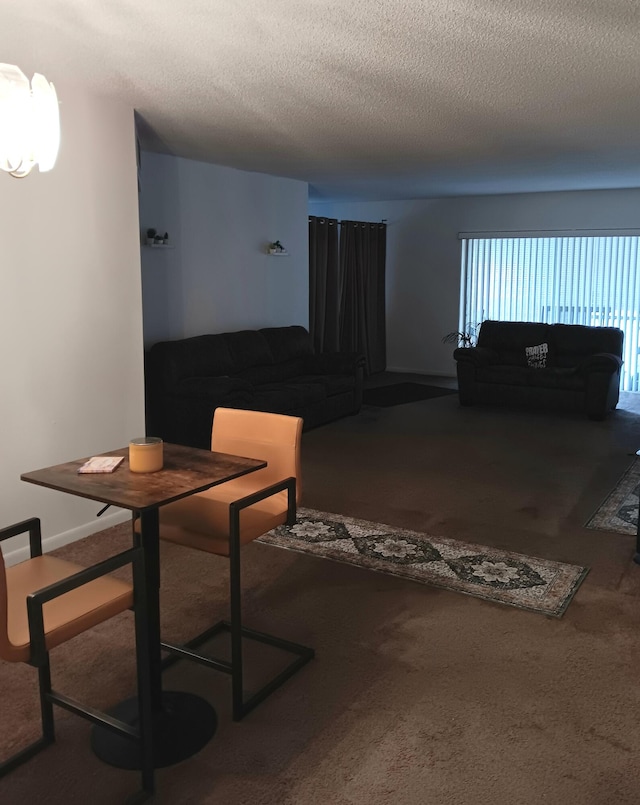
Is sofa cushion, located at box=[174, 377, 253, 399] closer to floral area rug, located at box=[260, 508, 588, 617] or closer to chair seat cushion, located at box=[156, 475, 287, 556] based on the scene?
floral area rug, located at box=[260, 508, 588, 617]

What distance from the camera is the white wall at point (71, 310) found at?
3.62 metres

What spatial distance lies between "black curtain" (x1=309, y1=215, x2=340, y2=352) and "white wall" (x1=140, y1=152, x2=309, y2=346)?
1.24 ft

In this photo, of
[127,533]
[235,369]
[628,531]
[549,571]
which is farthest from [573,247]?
[127,533]

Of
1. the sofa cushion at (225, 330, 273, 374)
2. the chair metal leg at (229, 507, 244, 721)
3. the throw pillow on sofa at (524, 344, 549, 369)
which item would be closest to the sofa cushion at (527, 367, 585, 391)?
the throw pillow on sofa at (524, 344, 549, 369)

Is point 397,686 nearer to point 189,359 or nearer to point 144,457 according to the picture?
point 144,457

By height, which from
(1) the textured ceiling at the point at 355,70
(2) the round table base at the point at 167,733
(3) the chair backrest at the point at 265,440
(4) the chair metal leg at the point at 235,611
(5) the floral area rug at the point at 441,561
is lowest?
(2) the round table base at the point at 167,733

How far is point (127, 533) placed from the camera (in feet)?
13.8

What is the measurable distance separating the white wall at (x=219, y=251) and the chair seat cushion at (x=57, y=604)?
4.00m

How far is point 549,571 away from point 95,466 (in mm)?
2329

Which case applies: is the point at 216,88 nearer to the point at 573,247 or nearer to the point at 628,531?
the point at 628,531

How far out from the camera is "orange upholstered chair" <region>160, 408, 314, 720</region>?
2.56 metres

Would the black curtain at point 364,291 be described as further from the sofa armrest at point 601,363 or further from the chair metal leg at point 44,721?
the chair metal leg at point 44,721

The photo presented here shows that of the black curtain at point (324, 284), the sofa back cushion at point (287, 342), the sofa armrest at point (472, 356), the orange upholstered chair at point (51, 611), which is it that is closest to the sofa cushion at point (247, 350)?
the sofa back cushion at point (287, 342)

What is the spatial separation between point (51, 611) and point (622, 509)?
12.1 ft
